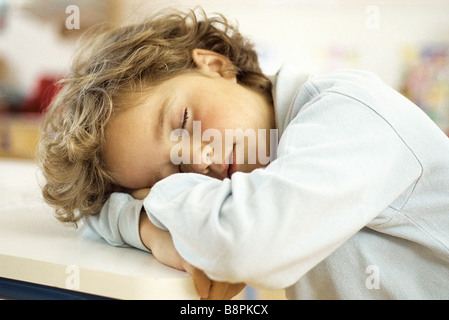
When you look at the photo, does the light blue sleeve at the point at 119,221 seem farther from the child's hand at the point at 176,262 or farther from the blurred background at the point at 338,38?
the blurred background at the point at 338,38

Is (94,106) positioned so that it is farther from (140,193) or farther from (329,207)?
(329,207)

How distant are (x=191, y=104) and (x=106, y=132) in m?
0.13

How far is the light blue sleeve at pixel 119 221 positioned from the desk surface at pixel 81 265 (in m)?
0.01

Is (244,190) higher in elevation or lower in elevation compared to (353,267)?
higher

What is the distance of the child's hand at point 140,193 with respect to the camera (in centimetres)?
73

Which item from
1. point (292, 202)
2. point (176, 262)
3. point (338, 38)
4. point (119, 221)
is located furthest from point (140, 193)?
point (338, 38)

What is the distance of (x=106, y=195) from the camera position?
79 cm

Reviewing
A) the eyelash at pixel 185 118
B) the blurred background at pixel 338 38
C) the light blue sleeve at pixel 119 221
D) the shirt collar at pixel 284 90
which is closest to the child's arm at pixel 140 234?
the light blue sleeve at pixel 119 221

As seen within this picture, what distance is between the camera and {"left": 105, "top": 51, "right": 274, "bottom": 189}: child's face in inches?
26.9
